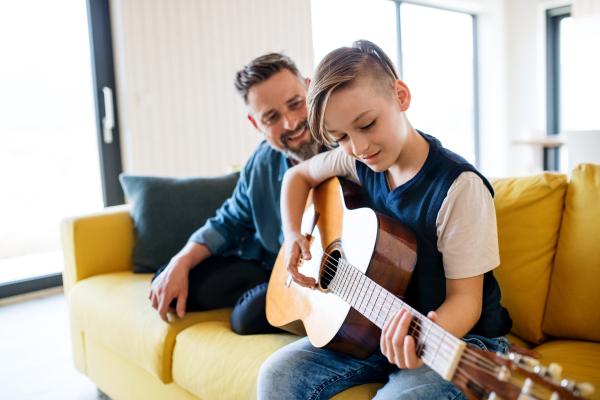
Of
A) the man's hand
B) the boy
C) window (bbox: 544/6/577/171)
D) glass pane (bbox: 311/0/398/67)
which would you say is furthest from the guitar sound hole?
window (bbox: 544/6/577/171)

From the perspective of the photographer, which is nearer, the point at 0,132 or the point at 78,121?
the point at 0,132

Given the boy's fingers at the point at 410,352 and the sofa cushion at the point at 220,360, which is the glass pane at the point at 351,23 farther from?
the boy's fingers at the point at 410,352

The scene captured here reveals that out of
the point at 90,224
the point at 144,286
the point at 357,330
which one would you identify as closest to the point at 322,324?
the point at 357,330

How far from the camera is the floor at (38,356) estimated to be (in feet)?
5.87

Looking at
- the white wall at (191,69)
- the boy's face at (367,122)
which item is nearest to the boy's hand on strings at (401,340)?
the boy's face at (367,122)

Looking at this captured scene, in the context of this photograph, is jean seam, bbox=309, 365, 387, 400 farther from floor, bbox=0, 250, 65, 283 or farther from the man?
floor, bbox=0, 250, 65, 283

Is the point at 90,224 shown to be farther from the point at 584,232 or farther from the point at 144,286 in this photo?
the point at 584,232

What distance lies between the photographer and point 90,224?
1.76 meters

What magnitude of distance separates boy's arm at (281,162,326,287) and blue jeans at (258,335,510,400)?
9.8 inches

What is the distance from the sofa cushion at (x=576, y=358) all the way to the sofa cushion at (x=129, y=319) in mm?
910

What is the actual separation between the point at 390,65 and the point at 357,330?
1.84ft

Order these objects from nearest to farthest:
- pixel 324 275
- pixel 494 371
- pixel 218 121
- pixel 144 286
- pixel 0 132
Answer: pixel 494 371
pixel 324 275
pixel 144 286
pixel 0 132
pixel 218 121

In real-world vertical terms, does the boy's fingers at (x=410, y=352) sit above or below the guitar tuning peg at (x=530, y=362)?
below

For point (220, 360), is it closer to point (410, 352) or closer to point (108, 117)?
point (410, 352)
